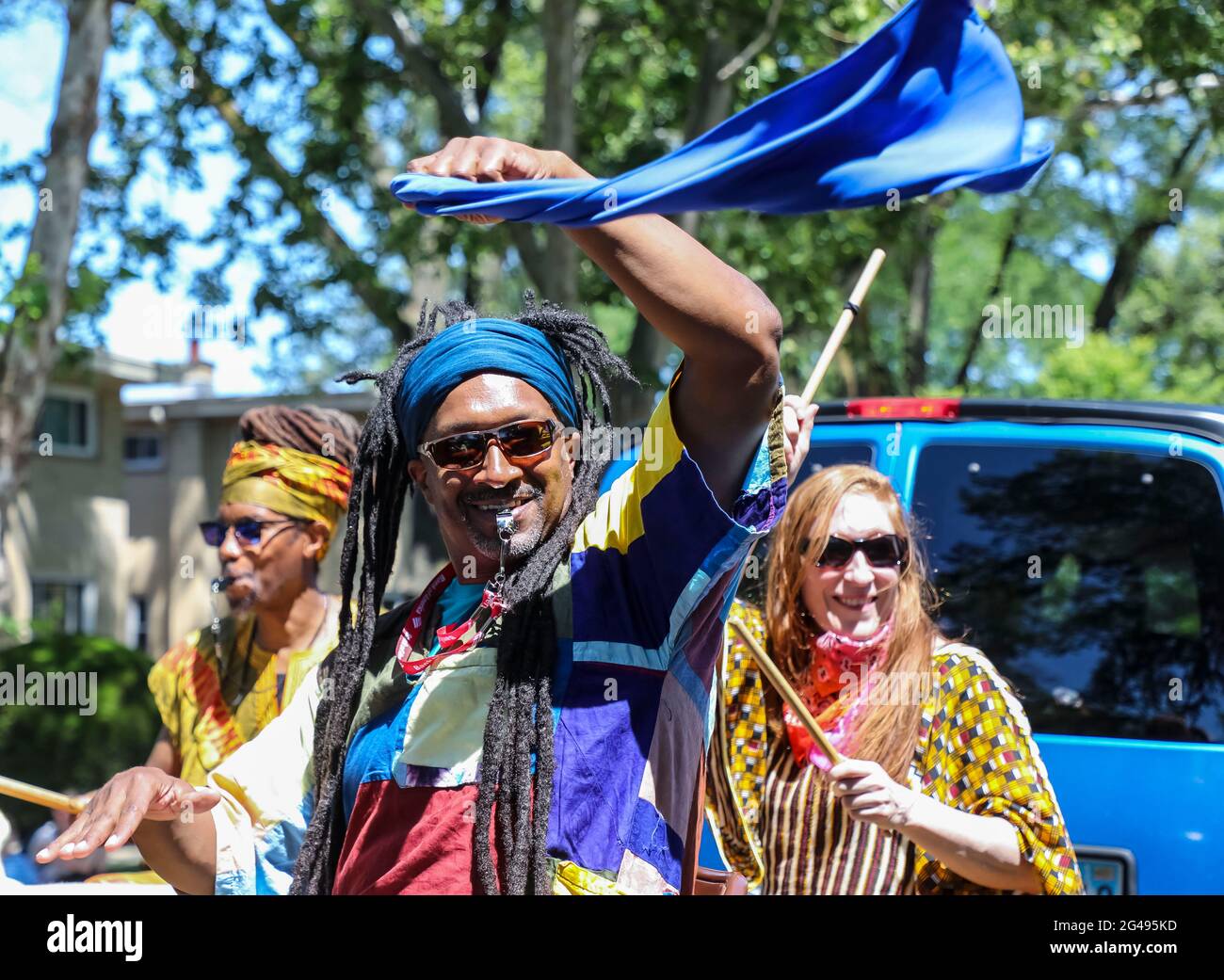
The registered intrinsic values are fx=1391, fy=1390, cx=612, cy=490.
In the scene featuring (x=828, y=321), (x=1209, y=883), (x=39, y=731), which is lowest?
(x=39, y=731)

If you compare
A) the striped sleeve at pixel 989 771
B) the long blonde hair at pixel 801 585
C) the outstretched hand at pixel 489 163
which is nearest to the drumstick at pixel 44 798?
the outstretched hand at pixel 489 163

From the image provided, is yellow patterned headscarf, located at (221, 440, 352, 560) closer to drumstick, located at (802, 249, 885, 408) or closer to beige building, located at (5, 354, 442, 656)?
drumstick, located at (802, 249, 885, 408)

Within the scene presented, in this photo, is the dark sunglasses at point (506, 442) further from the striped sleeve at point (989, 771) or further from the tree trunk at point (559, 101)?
the tree trunk at point (559, 101)

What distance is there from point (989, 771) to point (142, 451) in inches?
971

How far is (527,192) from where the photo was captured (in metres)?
1.98

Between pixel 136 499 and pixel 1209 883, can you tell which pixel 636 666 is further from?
pixel 136 499

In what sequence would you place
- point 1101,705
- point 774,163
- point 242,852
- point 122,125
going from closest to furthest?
point 774,163
point 242,852
point 1101,705
point 122,125

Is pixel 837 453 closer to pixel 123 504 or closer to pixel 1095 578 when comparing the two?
pixel 1095 578

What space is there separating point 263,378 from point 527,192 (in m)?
32.7

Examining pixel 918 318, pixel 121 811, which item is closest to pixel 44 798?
pixel 121 811

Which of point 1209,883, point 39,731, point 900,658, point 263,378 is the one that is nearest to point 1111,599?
point 1209,883

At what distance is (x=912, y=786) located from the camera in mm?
2807

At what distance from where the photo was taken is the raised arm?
6.11 ft

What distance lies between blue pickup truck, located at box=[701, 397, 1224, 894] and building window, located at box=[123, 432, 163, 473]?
22.6m
